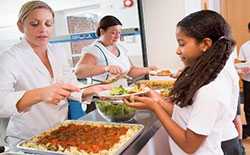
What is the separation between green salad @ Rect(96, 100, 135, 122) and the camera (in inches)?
52.2

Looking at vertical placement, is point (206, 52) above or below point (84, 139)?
above

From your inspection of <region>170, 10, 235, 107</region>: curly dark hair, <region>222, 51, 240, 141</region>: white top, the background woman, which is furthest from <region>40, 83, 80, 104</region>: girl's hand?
the background woman

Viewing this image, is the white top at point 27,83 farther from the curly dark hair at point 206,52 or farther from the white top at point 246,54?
the white top at point 246,54

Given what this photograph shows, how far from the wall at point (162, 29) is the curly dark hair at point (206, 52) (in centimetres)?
211

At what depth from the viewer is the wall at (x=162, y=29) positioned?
10.3ft

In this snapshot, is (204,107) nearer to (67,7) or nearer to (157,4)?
(157,4)

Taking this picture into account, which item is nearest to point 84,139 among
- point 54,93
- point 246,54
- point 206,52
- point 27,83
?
point 54,93

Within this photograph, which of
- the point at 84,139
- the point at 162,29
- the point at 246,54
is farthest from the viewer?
the point at 162,29

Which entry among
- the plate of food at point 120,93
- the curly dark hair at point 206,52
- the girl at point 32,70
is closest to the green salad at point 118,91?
the plate of food at point 120,93

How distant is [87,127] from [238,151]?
711 mm

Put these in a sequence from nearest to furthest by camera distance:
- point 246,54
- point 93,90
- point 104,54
A: point 93,90
point 104,54
point 246,54

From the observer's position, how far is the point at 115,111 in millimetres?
1329

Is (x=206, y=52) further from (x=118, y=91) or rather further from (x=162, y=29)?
(x=162, y=29)

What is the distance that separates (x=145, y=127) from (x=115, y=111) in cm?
17
